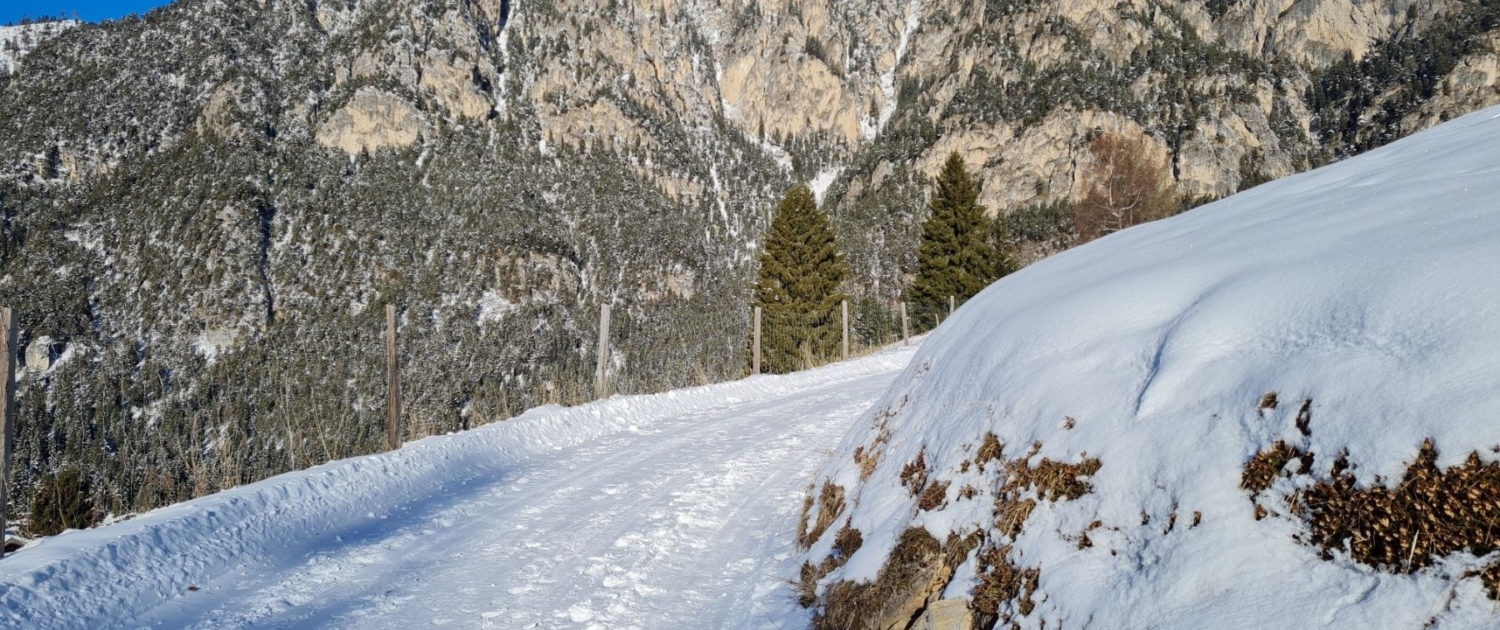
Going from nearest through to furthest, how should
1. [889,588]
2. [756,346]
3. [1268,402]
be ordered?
[1268,402] < [889,588] < [756,346]

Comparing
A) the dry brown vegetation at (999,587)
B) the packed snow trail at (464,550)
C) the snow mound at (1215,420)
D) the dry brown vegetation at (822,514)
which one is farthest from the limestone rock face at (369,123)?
the dry brown vegetation at (999,587)

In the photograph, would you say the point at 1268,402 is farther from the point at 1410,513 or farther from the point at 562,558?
the point at 562,558

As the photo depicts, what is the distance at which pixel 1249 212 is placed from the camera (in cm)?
403

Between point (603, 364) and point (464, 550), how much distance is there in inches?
262

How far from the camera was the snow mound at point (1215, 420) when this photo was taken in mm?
1636

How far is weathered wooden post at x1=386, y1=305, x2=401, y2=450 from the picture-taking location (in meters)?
7.58

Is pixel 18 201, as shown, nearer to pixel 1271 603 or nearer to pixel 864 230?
pixel 864 230

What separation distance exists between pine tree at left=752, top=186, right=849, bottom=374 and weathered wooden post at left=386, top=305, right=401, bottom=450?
66.4 feet

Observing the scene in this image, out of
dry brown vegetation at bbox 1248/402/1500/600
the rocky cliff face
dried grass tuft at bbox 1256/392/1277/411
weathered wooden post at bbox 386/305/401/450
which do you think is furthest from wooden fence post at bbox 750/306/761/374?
the rocky cliff face

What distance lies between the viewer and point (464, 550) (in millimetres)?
4613

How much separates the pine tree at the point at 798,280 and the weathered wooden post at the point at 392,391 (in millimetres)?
20241

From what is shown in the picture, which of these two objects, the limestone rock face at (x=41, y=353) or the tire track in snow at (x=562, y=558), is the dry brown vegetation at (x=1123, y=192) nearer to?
the tire track in snow at (x=562, y=558)

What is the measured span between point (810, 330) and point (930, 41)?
149406 mm

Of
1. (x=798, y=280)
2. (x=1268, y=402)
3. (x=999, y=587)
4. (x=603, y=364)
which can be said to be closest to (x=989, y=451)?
(x=999, y=587)
